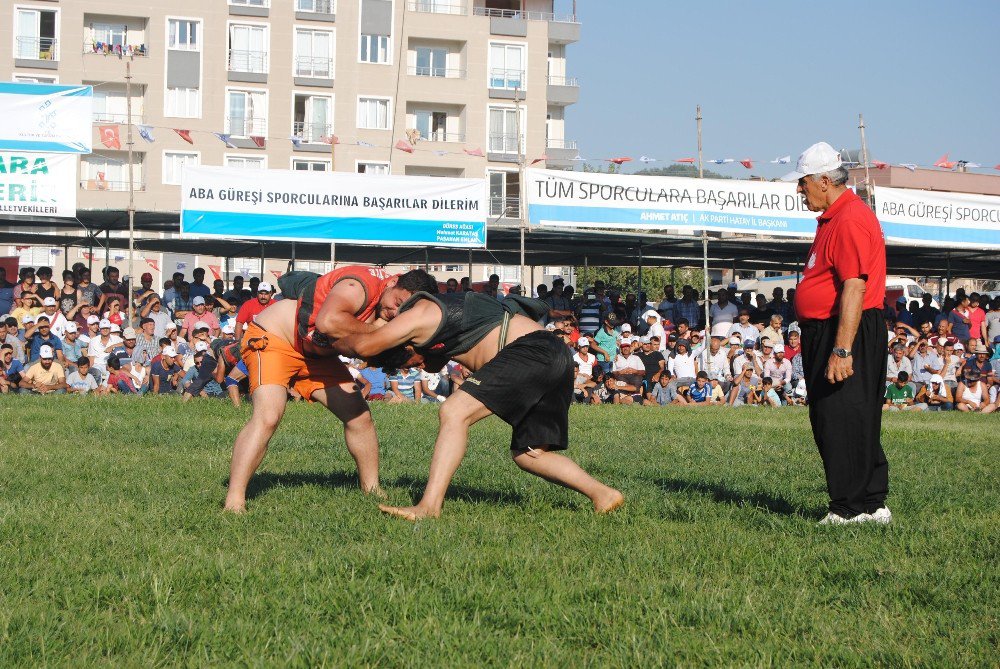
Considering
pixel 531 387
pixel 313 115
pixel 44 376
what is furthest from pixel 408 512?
pixel 313 115

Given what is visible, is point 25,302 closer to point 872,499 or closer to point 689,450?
point 689,450

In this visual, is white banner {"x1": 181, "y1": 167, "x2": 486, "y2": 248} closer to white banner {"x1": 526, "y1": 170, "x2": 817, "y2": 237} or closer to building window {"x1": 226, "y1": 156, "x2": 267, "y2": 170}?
white banner {"x1": 526, "y1": 170, "x2": 817, "y2": 237}

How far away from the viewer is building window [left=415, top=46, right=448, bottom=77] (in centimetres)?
5466

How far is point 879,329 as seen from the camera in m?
6.47

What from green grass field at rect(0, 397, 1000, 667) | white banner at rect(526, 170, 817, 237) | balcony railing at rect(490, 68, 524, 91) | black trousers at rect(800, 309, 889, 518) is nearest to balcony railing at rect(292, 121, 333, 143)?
balcony railing at rect(490, 68, 524, 91)

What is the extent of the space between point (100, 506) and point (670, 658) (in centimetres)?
381

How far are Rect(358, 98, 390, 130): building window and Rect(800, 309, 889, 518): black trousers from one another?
48262 millimetres

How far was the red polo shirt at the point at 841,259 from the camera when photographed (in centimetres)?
634

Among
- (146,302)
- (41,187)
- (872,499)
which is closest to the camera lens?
(872,499)

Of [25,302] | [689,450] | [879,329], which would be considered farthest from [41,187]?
[879,329]

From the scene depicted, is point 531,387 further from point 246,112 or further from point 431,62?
point 431,62

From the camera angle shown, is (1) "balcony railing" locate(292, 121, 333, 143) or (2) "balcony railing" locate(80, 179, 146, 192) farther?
(1) "balcony railing" locate(292, 121, 333, 143)

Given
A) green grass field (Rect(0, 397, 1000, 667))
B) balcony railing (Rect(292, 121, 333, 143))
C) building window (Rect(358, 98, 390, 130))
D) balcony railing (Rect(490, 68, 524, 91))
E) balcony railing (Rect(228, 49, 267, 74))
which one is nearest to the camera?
green grass field (Rect(0, 397, 1000, 667))

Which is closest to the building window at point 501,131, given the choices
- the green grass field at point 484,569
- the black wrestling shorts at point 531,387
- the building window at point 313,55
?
the building window at point 313,55
